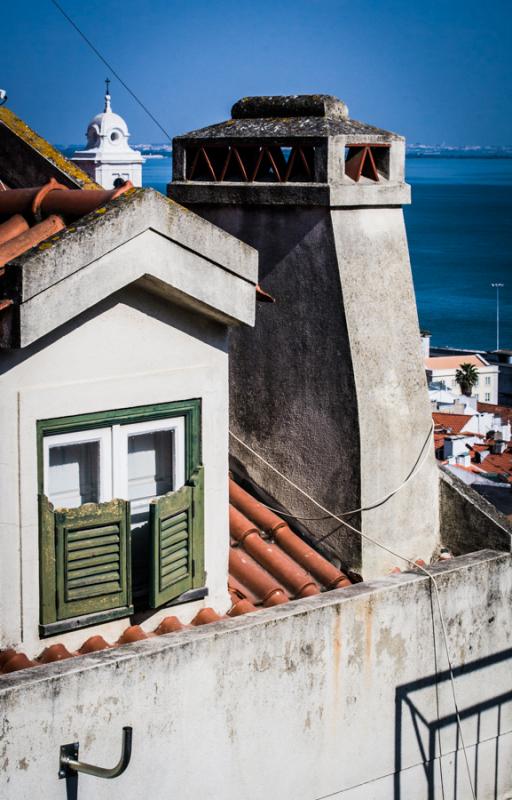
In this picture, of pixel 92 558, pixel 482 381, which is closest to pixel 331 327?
pixel 92 558

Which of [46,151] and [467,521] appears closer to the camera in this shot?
[467,521]

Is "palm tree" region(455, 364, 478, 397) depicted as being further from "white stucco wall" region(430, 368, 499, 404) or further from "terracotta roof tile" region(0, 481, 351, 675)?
"terracotta roof tile" region(0, 481, 351, 675)

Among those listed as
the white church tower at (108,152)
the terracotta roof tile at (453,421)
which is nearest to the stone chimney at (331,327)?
the terracotta roof tile at (453,421)

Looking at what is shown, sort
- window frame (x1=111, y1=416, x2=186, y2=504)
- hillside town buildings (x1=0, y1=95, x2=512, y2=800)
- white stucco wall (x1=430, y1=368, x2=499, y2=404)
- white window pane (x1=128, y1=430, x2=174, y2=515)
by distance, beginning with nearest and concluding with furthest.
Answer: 1. hillside town buildings (x1=0, y1=95, x2=512, y2=800)
2. window frame (x1=111, y1=416, x2=186, y2=504)
3. white window pane (x1=128, y1=430, x2=174, y2=515)
4. white stucco wall (x1=430, y1=368, x2=499, y2=404)

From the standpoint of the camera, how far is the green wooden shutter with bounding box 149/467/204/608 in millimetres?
6852

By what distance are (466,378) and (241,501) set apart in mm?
72369

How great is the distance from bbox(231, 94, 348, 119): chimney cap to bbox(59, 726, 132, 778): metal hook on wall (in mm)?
4150

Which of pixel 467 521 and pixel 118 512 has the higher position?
pixel 118 512

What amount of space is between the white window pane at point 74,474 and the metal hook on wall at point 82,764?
1366 millimetres

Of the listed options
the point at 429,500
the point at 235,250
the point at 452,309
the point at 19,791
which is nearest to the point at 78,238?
the point at 235,250

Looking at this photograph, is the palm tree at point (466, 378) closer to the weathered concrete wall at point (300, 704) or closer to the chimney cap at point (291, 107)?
the chimney cap at point (291, 107)

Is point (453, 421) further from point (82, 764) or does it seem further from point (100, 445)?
point (82, 764)

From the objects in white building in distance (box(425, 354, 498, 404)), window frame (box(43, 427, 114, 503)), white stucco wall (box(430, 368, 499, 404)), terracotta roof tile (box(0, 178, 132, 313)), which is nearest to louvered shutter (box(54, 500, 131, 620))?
window frame (box(43, 427, 114, 503))

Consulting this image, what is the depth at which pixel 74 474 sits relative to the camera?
6.76 m
